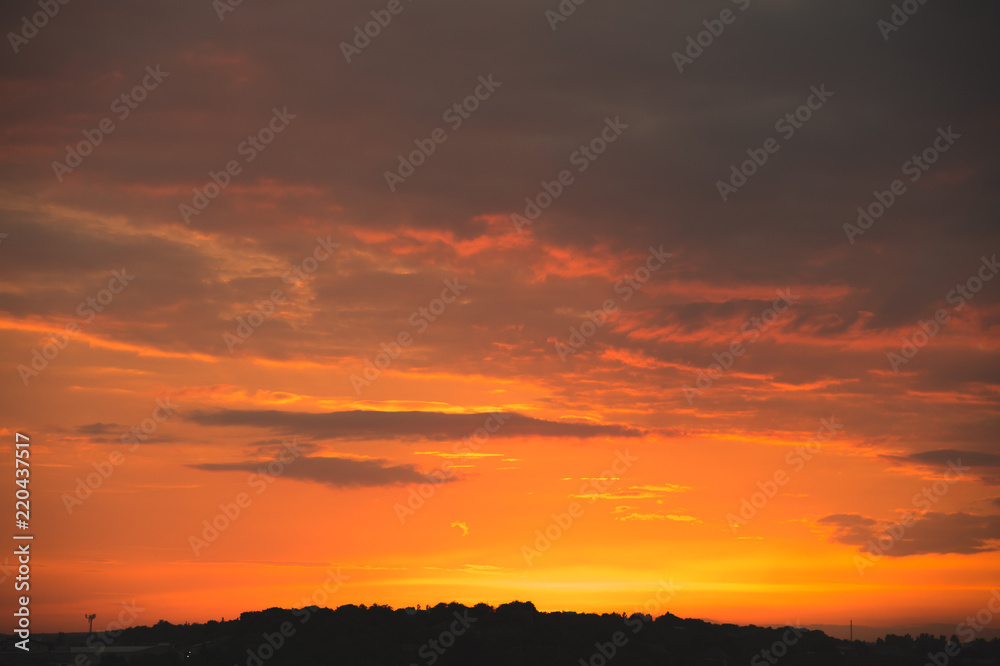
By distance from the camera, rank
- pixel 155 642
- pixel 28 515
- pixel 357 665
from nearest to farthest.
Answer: pixel 28 515 → pixel 357 665 → pixel 155 642

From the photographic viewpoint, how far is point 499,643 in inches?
4692

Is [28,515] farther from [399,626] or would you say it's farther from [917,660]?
[917,660]

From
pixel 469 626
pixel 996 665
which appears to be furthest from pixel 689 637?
pixel 996 665

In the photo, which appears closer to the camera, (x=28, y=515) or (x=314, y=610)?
(x=28, y=515)

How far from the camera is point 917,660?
4852 inches

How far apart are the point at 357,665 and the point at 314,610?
24.2 meters

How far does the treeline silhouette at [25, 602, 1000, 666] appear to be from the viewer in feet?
Answer: 377

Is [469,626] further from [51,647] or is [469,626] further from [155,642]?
[51,647]

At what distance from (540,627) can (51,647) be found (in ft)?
231

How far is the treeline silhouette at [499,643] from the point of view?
115 meters

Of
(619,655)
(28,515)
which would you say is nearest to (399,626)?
(619,655)

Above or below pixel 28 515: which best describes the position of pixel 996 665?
below

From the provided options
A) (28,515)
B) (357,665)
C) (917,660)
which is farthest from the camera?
(917,660)

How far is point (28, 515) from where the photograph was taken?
6512 cm
